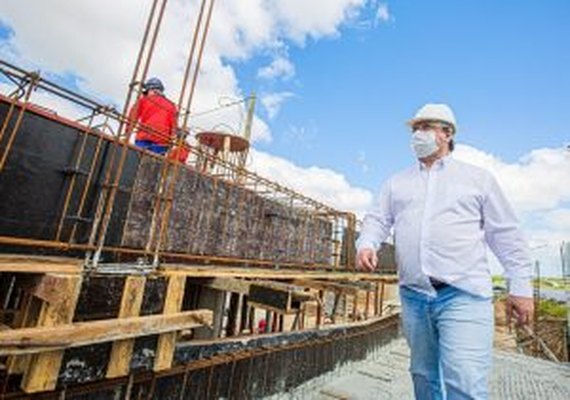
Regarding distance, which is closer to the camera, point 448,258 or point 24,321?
point 448,258

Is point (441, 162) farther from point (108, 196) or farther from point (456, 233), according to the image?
point (108, 196)

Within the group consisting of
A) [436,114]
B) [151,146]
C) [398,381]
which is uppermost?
[151,146]

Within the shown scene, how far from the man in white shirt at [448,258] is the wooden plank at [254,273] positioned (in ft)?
8.76

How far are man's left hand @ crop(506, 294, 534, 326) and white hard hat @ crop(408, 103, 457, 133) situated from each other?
1.31 m

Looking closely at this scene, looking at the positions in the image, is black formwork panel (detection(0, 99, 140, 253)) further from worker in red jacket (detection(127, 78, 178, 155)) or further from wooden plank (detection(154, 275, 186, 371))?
worker in red jacket (detection(127, 78, 178, 155))

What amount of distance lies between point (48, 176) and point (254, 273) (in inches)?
145

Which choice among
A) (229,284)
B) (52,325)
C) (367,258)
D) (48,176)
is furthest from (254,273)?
(367,258)

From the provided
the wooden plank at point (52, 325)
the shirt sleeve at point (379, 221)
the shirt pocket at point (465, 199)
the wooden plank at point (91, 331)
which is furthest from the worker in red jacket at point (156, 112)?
the shirt pocket at point (465, 199)

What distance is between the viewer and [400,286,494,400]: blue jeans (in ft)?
7.63

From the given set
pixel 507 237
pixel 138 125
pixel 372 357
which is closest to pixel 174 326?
pixel 138 125

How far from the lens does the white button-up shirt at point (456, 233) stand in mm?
2537

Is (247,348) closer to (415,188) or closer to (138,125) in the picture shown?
(138,125)

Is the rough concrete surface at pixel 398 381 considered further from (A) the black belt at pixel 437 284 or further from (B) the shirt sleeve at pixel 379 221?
(A) the black belt at pixel 437 284

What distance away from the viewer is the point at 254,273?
6.99 meters
